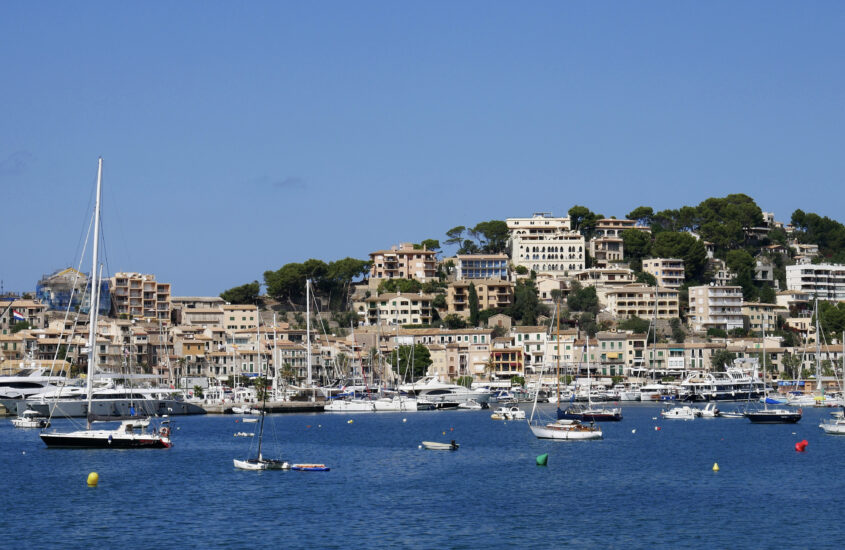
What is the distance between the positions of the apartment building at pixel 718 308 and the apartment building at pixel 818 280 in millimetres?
16686

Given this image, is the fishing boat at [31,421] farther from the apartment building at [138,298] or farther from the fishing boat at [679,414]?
the apartment building at [138,298]

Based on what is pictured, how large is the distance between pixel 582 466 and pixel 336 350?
263 ft

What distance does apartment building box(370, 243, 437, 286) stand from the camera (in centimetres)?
15875

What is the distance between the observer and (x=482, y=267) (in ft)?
513

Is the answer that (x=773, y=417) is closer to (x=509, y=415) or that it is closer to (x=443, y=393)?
(x=509, y=415)

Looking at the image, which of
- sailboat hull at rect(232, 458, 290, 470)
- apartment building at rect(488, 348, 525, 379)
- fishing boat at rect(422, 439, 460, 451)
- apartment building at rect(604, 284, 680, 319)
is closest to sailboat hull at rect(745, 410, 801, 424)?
fishing boat at rect(422, 439, 460, 451)

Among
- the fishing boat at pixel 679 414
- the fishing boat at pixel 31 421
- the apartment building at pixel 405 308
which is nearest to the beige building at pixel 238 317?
the apartment building at pixel 405 308

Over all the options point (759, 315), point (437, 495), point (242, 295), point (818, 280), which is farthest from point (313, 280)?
point (437, 495)

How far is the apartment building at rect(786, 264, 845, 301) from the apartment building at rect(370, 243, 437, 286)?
154 feet

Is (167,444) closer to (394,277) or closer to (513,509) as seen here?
(513,509)

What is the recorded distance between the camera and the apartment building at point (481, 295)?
487 ft

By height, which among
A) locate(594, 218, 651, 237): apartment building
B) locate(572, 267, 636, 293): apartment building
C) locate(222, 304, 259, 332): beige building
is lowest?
locate(222, 304, 259, 332): beige building

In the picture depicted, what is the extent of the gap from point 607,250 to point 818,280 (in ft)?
90.0

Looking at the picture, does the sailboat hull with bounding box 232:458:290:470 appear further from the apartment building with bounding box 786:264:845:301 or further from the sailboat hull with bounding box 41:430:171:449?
the apartment building with bounding box 786:264:845:301
